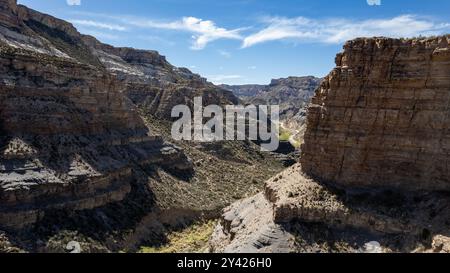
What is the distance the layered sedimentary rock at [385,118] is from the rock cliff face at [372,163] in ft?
0.22

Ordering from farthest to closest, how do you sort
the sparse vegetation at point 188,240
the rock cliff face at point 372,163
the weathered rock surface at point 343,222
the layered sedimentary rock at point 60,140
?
the sparse vegetation at point 188,240 < the layered sedimentary rock at point 60,140 < the rock cliff face at point 372,163 < the weathered rock surface at point 343,222

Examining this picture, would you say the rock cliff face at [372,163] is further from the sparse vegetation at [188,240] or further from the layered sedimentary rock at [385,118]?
the sparse vegetation at [188,240]

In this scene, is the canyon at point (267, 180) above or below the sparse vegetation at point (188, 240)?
above

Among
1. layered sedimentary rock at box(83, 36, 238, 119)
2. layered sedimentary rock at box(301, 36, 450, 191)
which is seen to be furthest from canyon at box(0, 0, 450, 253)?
layered sedimentary rock at box(83, 36, 238, 119)

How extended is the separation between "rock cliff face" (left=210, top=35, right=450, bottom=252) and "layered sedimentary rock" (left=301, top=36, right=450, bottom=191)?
0.22ft

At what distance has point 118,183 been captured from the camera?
52781mm

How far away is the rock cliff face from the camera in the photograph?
31.4 m

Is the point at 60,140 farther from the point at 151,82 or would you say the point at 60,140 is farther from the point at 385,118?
the point at 151,82

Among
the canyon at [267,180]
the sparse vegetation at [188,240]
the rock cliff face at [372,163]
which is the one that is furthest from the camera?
the sparse vegetation at [188,240]

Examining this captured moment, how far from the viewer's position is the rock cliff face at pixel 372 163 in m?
31.4

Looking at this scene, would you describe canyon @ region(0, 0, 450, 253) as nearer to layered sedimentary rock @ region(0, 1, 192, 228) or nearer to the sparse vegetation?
layered sedimentary rock @ region(0, 1, 192, 228)

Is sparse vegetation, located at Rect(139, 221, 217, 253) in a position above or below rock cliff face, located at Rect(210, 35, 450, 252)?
below

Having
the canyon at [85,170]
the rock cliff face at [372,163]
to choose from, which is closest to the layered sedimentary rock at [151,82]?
the canyon at [85,170]
